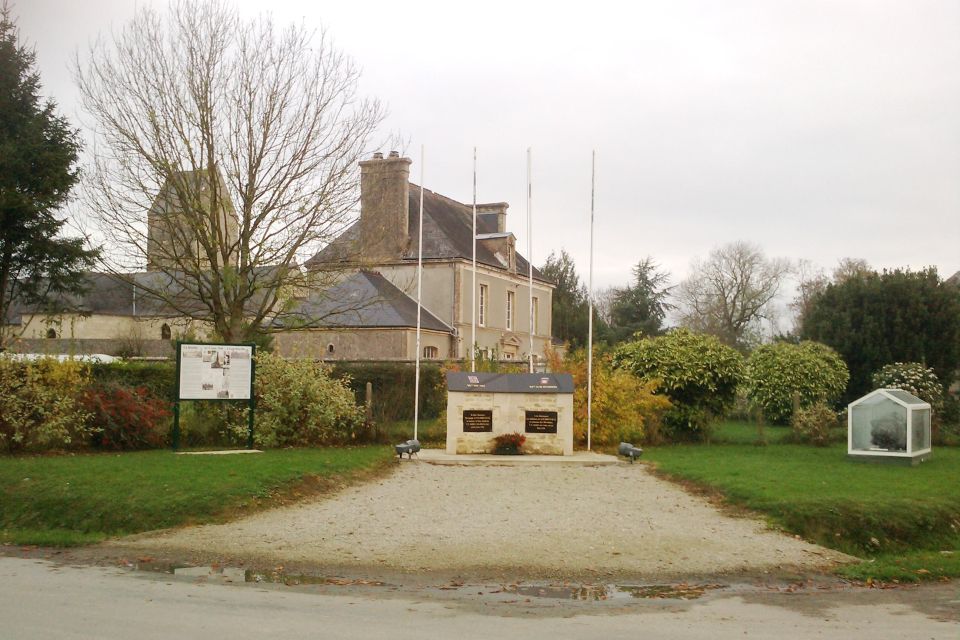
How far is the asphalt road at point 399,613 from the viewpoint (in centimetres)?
670

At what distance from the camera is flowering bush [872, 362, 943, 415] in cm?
2512

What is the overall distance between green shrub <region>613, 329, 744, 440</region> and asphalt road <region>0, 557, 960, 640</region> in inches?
575

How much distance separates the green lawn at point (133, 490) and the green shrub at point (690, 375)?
31.8ft

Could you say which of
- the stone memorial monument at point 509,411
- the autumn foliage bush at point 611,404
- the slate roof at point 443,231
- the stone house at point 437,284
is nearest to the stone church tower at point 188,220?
the stone memorial monument at point 509,411

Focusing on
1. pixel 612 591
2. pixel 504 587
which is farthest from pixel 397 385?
pixel 612 591

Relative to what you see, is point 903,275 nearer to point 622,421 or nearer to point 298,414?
point 622,421

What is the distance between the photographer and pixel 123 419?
18.4 metres

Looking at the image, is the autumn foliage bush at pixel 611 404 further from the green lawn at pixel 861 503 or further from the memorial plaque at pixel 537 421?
the green lawn at pixel 861 503

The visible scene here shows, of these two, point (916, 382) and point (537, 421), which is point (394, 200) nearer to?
point (916, 382)

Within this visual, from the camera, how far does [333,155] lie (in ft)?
78.3

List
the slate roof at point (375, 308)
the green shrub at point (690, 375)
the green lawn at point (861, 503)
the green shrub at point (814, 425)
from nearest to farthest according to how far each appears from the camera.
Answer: the green lawn at point (861, 503) → the green shrub at point (814, 425) → the green shrub at point (690, 375) → the slate roof at point (375, 308)

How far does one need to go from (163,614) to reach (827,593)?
597cm

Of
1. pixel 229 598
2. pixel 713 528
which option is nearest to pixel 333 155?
pixel 713 528

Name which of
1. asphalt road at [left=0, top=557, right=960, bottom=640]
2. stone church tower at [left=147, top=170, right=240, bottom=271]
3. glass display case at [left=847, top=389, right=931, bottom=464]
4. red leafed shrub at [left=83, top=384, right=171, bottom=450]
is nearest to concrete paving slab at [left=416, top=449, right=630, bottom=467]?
glass display case at [left=847, top=389, right=931, bottom=464]
